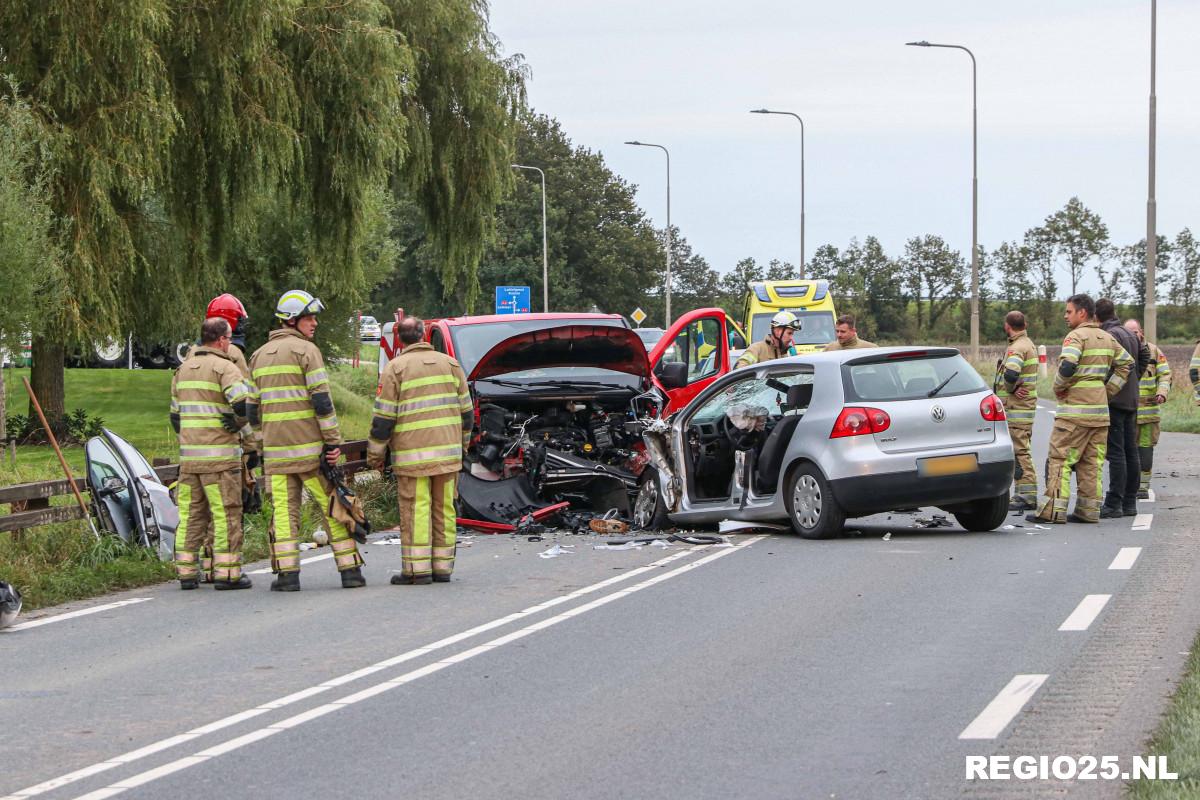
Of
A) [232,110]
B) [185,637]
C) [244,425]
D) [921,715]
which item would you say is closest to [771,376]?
[244,425]

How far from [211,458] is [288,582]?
96cm

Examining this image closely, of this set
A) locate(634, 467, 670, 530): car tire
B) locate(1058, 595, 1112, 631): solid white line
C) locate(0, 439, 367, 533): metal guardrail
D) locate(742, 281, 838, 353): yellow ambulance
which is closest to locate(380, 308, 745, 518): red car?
locate(634, 467, 670, 530): car tire

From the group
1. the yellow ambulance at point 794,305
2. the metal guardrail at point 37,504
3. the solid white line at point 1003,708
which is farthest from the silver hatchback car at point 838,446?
the yellow ambulance at point 794,305

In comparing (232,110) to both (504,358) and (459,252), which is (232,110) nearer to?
(459,252)

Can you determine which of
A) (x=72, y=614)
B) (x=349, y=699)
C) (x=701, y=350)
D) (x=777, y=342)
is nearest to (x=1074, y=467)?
(x=777, y=342)

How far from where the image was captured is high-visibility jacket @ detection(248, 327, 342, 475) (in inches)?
392

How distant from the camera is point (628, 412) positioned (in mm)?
14156

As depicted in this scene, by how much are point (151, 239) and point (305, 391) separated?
39.5 ft

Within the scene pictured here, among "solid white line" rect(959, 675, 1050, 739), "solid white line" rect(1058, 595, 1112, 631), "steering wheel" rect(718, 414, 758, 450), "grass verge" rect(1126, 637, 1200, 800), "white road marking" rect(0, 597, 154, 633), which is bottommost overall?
"white road marking" rect(0, 597, 154, 633)

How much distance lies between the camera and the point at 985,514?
12656 mm

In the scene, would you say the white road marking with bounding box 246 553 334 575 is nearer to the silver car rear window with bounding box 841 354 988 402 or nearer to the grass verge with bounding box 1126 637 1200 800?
the silver car rear window with bounding box 841 354 988 402

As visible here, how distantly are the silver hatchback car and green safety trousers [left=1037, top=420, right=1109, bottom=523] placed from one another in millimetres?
886

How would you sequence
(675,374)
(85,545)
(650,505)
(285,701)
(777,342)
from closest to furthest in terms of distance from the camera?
1. (285,701)
2. (85,545)
3. (650,505)
4. (675,374)
5. (777,342)

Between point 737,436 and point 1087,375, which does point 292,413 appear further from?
point 1087,375
